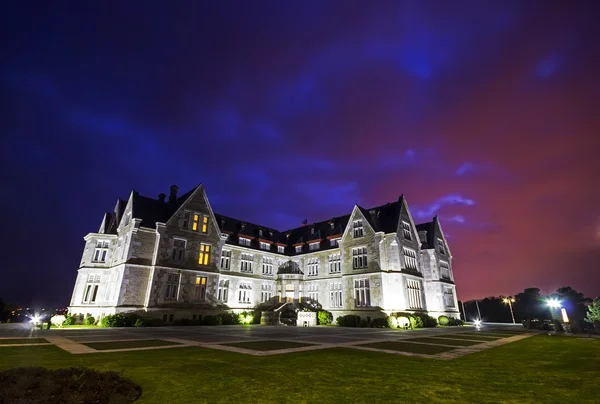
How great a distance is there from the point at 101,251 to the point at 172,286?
10.8 metres

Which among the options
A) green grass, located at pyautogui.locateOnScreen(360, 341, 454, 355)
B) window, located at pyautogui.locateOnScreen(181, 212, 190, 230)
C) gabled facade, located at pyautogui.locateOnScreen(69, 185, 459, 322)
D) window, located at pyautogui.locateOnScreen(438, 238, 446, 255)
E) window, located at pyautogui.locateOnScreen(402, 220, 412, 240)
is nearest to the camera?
green grass, located at pyautogui.locateOnScreen(360, 341, 454, 355)

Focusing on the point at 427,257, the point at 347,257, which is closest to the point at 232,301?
the point at 347,257

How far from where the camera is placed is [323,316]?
40.6 metres

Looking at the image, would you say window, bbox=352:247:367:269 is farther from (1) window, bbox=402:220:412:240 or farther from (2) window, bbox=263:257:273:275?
(2) window, bbox=263:257:273:275

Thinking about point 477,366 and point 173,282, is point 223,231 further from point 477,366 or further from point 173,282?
point 477,366

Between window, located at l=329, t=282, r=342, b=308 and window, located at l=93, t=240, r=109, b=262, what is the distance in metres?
31.5

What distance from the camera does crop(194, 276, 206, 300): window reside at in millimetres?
38062

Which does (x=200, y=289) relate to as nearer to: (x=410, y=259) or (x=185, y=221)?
(x=185, y=221)

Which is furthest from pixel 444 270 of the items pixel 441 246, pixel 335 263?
pixel 335 263

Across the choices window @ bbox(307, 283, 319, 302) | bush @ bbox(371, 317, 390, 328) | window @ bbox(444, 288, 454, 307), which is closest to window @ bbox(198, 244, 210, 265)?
window @ bbox(307, 283, 319, 302)

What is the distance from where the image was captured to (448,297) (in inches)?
1934

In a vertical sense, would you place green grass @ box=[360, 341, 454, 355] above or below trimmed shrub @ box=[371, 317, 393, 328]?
below

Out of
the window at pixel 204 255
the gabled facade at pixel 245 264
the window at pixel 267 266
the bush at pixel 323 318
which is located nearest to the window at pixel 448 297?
the gabled facade at pixel 245 264

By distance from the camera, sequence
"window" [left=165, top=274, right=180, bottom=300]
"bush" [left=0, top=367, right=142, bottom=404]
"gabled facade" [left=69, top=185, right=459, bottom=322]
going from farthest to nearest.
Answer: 1. "window" [left=165, top=274, right=180, bottom=300]
2. "gabled facade" [left=69, top=185, right=459, bottom=322]
3. "bush" [left=0, top=367, right=142, bottom=404]
